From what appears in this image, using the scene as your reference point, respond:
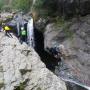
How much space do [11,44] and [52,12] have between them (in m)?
7.02

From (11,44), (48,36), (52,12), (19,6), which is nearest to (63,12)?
(52,12)

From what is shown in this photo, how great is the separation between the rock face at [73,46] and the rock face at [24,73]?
3115 millimetres

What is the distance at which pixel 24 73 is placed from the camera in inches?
459

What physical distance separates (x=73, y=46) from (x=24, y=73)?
662 cm

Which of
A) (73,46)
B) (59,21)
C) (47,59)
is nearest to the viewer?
(73,46)

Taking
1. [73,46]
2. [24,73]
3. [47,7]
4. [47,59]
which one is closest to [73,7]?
[47,7]

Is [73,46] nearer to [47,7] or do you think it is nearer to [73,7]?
[73,7]

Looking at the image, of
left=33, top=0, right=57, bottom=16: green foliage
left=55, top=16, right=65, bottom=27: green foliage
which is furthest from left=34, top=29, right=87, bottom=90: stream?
left=55, top=16, right=65, bottom=27: green foliage

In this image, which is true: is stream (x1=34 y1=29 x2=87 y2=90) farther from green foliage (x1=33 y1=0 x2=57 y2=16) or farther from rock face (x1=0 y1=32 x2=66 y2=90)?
rock face (x1=0 y1=32 x2=66 y2=90)

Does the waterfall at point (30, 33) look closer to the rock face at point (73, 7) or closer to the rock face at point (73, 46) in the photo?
the rock face at point (73, 46)

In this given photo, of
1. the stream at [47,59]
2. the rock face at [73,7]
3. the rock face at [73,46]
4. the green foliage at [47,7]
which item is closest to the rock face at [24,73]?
the stream at [47,59]

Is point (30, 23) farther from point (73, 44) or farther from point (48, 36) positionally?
point (73, 44)

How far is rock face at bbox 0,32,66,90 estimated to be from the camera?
10.8 metres

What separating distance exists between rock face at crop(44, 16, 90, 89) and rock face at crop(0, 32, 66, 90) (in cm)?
312
